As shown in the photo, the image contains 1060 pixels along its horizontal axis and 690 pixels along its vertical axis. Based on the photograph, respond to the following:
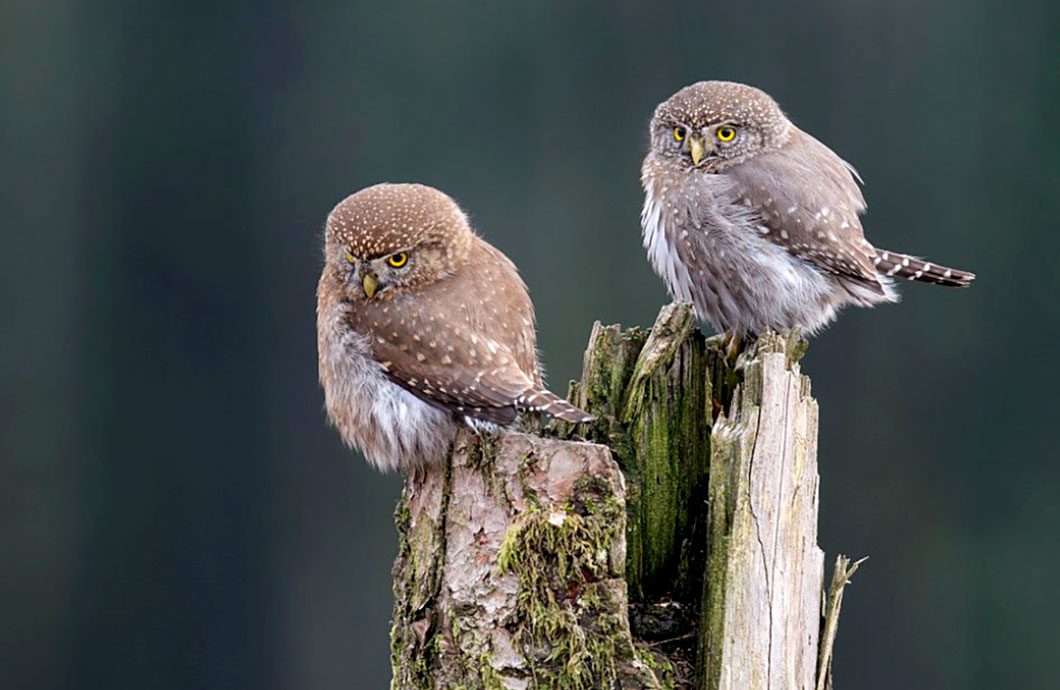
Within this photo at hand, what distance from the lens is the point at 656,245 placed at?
5.04m

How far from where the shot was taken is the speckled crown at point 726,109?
4.95 metres

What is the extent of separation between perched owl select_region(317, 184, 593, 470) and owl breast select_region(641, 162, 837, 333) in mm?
954

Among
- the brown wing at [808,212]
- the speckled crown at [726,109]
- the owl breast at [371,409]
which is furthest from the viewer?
the speckled crown at [726,109]

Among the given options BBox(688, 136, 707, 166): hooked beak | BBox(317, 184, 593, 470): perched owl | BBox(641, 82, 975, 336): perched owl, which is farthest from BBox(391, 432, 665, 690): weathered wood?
BBox(688, 136, 707, 166): hooked beak

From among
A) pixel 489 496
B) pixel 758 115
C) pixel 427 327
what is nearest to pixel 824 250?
pixel 758 115

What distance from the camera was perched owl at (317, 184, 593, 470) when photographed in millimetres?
3699

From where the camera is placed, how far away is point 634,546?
3447mm

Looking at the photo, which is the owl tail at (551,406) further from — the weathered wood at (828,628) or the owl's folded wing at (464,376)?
the weathered wood at (828,628)

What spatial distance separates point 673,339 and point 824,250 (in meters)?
1.33

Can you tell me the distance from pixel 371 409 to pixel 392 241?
518 mm

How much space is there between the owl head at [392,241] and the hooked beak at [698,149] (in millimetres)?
1295

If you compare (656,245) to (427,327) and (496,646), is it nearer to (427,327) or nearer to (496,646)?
(427,327)

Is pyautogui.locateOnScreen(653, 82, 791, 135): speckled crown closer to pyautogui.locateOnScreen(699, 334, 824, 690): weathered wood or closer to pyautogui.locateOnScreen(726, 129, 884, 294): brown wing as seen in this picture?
pyautogui.locateOnScreen(726, 129, 884, 294): brown wing

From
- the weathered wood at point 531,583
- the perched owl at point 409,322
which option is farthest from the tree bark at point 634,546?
the perched owl at point 409,322
